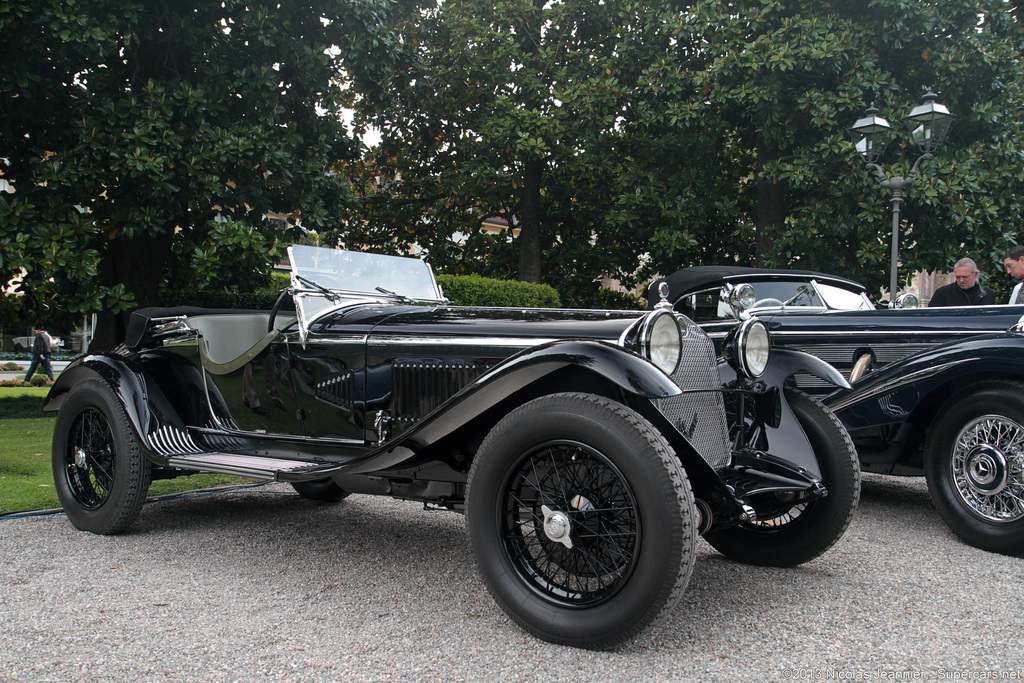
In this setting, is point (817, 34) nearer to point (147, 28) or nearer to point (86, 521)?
point (147, 28)

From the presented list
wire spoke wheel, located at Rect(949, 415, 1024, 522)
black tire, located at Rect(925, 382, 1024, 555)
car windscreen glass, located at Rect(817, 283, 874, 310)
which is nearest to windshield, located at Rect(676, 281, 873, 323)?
car windscreen glass, located at Rect(817, 283, 874, 310)

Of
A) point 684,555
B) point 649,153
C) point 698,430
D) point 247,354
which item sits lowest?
point 684,555

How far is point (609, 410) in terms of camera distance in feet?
8.70

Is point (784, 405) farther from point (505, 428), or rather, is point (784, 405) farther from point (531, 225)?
point (531, 225)

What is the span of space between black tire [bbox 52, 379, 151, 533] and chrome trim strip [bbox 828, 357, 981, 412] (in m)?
4.21

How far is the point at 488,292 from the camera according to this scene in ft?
38.0

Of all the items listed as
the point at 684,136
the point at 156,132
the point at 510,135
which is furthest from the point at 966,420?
the point at 510,135

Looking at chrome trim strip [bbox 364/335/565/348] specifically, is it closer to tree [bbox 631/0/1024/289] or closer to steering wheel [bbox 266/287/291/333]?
steering wheel [bbox 266/287/291/333]

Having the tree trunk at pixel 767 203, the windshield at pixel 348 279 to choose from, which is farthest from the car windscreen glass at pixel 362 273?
the tree trunk at pixel 767 203

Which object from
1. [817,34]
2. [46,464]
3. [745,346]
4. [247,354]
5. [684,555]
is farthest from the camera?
[817,34]

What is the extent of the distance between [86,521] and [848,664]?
3969 millimetres

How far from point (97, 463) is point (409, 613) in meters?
2.55

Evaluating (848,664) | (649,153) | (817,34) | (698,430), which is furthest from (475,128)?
(848,664)

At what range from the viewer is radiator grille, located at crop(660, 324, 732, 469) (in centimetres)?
321
